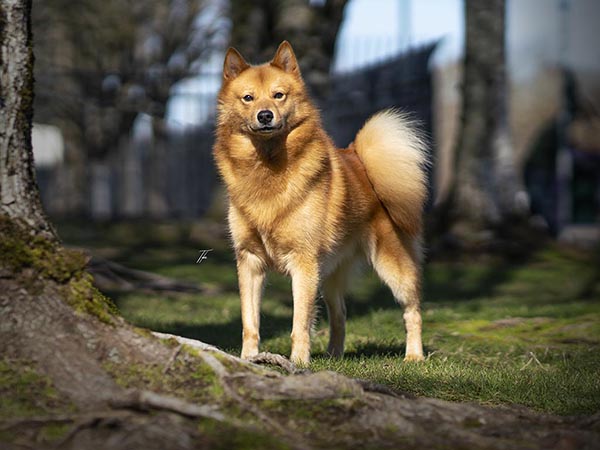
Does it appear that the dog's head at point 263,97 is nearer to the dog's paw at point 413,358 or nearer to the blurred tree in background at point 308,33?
the dog's paw at point 413,358

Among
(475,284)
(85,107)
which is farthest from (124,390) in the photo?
(85,107)

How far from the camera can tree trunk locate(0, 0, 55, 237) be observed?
12.0 feet

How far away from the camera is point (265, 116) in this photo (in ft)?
15.9

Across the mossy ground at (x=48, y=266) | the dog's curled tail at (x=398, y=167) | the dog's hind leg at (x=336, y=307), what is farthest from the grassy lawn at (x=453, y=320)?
the mossy ground at (x=48, y=266)

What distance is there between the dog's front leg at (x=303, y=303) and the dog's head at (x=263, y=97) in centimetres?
85

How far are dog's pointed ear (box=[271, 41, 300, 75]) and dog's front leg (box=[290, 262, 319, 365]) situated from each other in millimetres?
1287

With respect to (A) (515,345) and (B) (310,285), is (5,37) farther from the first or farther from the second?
(A) (515,345)

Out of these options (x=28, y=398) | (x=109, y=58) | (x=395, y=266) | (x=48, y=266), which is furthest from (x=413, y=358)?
(x=109, y=58)

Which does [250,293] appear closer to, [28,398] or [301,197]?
[301,197]

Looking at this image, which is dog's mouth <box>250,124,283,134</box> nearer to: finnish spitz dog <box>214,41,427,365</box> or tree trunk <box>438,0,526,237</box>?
finnish spitz dog <box>214,41,427,365</box>

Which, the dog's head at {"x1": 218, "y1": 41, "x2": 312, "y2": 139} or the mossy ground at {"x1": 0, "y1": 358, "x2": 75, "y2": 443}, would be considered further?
the dog's head at {"x1": 218, "y1": 41, "x2": 312, "y2": 139}

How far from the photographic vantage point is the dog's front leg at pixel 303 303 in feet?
15.8

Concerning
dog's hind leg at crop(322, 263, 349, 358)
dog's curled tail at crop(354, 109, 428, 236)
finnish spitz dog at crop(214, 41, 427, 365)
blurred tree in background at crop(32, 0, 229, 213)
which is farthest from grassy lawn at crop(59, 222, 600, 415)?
blurred tree in background at crop(32, 0, 229, 213)

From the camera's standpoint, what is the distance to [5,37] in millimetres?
3771
